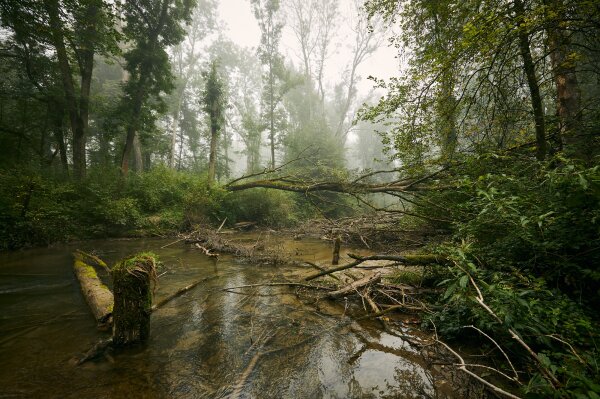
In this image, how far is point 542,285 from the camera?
106 inches

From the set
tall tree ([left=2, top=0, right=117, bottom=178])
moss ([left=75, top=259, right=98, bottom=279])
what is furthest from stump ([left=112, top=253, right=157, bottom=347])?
tall tree ([left=2, top=0, right=117, bottom=178])

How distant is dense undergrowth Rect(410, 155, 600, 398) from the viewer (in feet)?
6.60

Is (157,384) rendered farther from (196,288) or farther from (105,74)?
(105,74)

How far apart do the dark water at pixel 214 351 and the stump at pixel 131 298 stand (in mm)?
234

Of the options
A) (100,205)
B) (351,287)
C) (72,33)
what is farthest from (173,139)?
(351,287)

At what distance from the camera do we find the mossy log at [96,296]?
3.52 metres

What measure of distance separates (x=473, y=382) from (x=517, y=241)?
72.2 inches

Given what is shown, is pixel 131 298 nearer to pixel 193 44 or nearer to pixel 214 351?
pixel 214 351

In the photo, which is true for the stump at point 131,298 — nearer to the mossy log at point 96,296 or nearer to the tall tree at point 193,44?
the mossy log at point 96,296

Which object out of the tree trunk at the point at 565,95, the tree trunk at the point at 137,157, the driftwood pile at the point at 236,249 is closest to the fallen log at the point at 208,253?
the driftwood pile at the point at 236,249

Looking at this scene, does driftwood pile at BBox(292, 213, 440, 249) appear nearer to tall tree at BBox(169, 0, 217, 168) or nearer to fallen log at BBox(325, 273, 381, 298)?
fallen log at BBox(325, 273, 381, 298)

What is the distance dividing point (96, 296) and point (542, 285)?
6189 millimetres

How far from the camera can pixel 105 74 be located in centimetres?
2553

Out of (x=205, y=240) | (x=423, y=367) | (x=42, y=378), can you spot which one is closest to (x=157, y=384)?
(x=42, y=378)
